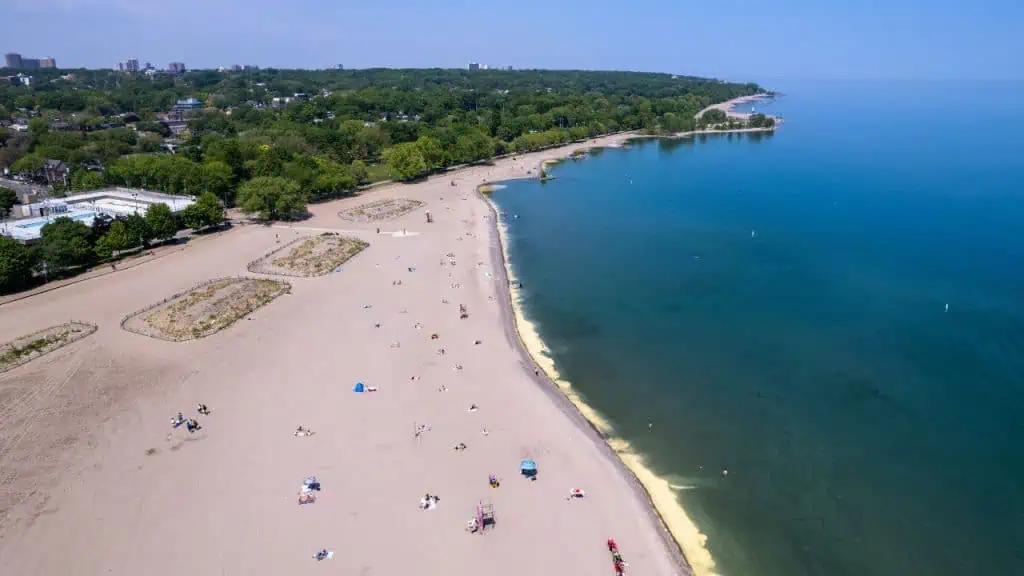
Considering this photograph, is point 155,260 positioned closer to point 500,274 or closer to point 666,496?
point 500,274

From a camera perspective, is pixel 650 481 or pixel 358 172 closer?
pixel 650 481

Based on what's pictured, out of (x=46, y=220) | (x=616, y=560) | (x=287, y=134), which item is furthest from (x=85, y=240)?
(x=287, y=134)

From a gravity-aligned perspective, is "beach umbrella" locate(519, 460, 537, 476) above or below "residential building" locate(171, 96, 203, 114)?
below

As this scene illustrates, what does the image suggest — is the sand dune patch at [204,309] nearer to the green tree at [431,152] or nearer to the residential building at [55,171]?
the green tree at [431,152]

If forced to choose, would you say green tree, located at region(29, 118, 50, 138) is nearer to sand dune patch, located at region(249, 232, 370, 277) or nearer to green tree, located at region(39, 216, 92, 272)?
green tree, located at region(39, 216, 92, 272)

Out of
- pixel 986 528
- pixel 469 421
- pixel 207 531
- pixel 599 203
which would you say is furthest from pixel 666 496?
pixel 599 203

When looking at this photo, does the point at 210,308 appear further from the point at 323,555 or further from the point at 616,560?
the point at 616,560

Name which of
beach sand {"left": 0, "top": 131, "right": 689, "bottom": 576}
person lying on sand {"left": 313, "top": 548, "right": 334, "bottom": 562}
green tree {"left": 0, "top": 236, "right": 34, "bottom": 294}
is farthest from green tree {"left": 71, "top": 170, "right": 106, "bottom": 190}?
person lying on sand {"left": 313, "top": 548, "right": 334, "bottom": 562}

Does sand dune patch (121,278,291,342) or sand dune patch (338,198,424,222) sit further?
sand dune patch (338,198,424,222)
